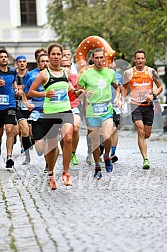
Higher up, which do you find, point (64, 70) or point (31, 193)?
point (64, 70)

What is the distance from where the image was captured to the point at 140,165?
12039 mm

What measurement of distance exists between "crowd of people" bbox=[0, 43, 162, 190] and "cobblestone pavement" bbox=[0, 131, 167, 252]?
354 millimetres

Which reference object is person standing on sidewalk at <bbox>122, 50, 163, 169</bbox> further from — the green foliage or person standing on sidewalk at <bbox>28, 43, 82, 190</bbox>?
the green foliage

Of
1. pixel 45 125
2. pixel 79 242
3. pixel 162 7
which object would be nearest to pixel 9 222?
pixel 79 242

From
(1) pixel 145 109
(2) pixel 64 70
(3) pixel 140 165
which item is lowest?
(3) pixel 140 165

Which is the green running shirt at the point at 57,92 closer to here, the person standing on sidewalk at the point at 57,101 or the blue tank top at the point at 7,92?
the person standing on sidewalk at the point at 57,101

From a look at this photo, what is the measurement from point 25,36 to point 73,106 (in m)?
34.2

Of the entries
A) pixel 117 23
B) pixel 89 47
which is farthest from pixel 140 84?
pixel 117 23

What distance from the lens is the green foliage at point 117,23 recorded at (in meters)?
21.4

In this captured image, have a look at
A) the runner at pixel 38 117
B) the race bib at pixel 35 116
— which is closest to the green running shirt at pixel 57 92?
the runner at pixel 38 117

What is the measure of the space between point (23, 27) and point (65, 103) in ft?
122

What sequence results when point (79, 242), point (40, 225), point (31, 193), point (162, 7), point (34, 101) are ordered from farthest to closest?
point (162, 7), point (34, 101), point (31, 193), point (40, 225), point (79, 242)

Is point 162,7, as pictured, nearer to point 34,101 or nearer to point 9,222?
point 34,101

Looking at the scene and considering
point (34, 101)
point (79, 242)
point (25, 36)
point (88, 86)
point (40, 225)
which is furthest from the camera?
point (25, 36)
